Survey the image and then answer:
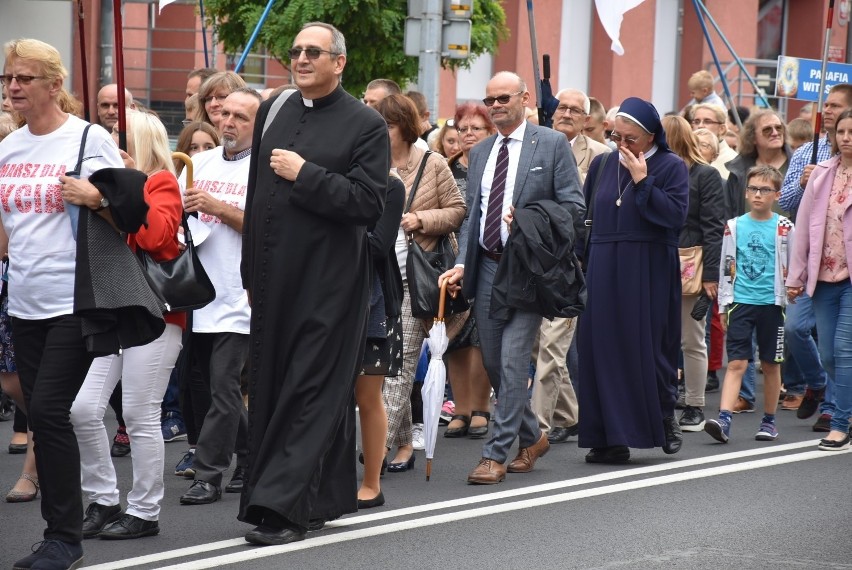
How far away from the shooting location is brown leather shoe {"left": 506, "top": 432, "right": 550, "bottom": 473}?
835cm

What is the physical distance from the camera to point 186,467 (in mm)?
8250

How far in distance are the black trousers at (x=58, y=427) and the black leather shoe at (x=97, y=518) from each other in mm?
610

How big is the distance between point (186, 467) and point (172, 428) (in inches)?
51.1

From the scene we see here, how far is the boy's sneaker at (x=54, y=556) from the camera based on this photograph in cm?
580

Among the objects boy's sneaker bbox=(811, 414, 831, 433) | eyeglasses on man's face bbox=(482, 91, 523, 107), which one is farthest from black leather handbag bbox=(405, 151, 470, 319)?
boy's sneaker bbox=(811, 414, 831, 433)

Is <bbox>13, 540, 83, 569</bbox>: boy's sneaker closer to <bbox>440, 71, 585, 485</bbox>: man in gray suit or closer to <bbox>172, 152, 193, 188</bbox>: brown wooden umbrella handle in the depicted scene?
<bbox>172, 152, 193, 188</bbox>: brown wooden umbrella handle

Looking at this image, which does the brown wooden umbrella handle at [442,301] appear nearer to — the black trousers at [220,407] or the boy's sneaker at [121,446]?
the black trousers at [220,407]

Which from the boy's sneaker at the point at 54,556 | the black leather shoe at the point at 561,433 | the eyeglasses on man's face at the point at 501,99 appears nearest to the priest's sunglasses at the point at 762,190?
the black leather shoe at the point at 561,433

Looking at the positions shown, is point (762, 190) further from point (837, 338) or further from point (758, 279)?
point (837, 338)

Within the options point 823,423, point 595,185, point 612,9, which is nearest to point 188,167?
point 595,185

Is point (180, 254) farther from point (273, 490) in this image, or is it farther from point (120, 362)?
point (273, 490)

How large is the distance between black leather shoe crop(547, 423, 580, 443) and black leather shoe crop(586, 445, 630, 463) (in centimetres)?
82

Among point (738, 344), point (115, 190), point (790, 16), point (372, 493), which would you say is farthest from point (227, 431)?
point (790, 16)

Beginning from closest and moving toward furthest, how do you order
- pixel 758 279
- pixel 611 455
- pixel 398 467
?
1. pixel 398 467
2. pixel 611 455
3. pixel 758 279
